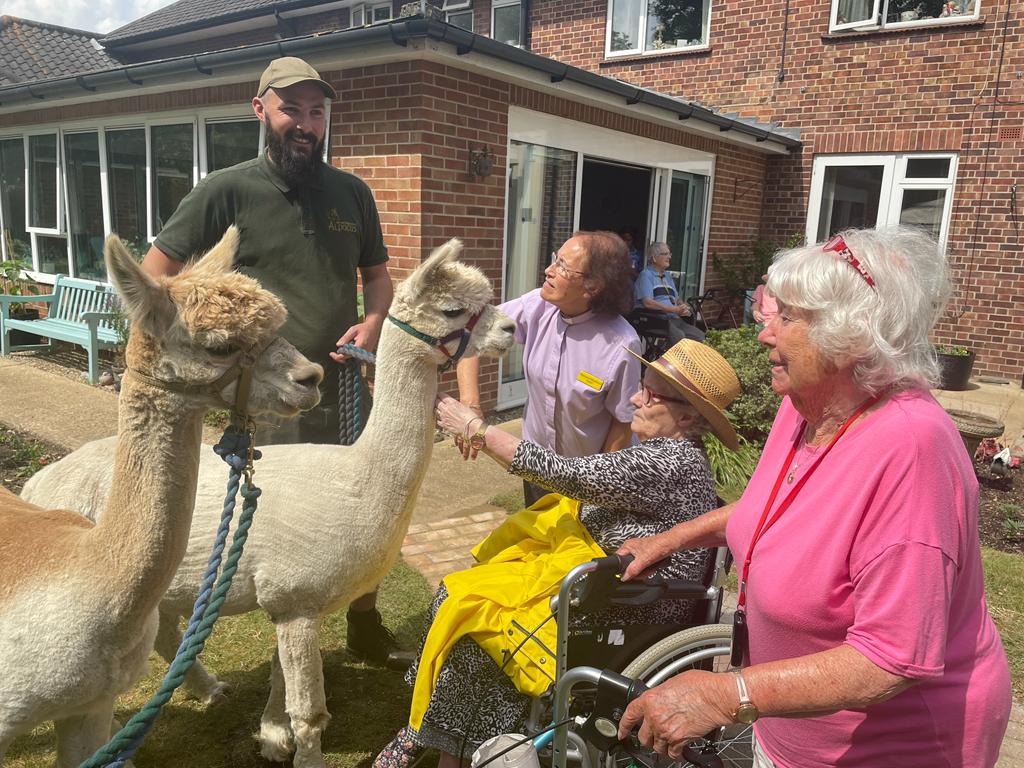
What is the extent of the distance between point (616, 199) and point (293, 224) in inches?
378

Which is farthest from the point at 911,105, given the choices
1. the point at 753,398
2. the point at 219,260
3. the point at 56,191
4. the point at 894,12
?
the point at 56,191

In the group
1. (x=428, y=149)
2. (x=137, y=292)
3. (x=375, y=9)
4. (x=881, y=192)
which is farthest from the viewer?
(x=375, y=9)

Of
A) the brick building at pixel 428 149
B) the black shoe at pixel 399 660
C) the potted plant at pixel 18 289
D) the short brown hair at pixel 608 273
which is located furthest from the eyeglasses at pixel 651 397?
the potted plant at pixel 18 289

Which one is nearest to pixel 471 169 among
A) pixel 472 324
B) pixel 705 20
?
pixel 472 324

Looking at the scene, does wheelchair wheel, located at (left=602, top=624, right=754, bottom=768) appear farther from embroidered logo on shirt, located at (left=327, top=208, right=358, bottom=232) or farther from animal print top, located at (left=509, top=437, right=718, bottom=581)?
embroidered logo on shirt, located at (left=327, top=208, right=358, bottom=232)

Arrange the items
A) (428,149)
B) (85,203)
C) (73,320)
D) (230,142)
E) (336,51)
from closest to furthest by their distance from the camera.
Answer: (336,51) → (428,149) → (230,142) → (73,320) → (85,203)

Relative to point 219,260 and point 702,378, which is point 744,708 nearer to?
point 702,378

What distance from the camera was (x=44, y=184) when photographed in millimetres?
11156

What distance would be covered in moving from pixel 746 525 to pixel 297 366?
1.23m

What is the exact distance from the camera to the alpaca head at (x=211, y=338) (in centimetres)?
157

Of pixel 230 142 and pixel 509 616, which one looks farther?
pixel 230 142

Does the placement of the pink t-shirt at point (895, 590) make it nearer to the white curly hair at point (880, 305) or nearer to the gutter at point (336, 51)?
the white curly hair at point (880, 305)

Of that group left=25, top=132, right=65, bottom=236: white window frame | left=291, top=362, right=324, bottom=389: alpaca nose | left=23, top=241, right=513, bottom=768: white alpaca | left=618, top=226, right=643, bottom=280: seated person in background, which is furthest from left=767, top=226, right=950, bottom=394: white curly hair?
left=25, top=132, right=65, bottom=236: white window frame

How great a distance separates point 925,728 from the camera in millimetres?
1518
